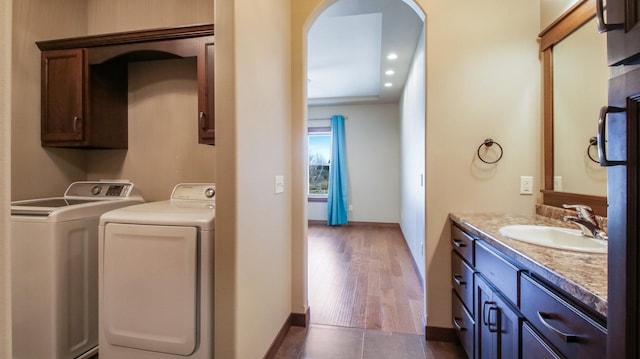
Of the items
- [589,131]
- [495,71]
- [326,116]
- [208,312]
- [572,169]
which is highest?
[326,116]

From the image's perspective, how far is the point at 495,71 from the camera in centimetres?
195

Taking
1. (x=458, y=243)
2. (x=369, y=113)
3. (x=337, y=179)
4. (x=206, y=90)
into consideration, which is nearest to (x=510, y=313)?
(x=458, y=243)

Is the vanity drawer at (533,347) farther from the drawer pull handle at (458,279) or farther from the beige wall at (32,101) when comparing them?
the beige wall at (32,101)

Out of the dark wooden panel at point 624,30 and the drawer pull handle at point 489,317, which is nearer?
the dark wooden panel at point 624,30

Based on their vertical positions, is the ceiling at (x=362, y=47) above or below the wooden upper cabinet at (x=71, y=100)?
above

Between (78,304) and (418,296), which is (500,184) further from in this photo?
(78,304)

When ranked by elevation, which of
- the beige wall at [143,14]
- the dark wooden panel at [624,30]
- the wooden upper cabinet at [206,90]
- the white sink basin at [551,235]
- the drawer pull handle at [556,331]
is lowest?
the drawer pull handle at [556,331]

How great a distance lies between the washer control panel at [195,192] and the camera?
1943 millimetres

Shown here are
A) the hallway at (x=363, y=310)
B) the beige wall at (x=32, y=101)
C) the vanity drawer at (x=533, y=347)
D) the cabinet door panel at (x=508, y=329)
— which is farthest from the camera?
the beige wall at (x=32, y=101)

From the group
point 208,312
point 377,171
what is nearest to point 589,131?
point 208,312

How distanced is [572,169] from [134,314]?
2609 millimetres

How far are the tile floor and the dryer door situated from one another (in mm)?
724

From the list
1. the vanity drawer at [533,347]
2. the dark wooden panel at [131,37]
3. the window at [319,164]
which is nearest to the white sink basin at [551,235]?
the vanity drawer at [533,347]

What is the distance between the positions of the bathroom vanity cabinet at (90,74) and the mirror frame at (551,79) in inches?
88.7
